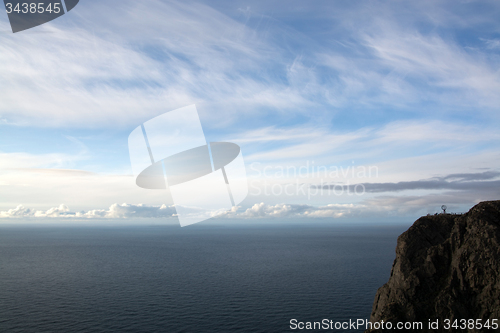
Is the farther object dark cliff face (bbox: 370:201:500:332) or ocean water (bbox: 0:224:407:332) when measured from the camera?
ocean water (bbox: 0:224:407:332)

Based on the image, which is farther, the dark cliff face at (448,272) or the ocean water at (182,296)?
the ocean water at (182,296)

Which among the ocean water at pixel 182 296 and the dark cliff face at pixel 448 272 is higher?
the dark cliff face at pixel 448 272

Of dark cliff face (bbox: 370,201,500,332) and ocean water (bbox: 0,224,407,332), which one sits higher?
dark cliff face (bbox: 370,201,500,332)

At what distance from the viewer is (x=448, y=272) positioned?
30688 mm

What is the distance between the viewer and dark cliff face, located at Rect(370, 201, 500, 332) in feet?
92.1

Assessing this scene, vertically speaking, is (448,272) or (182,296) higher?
(448,272)

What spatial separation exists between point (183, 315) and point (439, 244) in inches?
1702

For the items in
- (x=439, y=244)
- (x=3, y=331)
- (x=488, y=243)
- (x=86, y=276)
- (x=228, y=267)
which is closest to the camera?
(x=488, y=243)

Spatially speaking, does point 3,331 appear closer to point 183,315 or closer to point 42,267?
point 183,315

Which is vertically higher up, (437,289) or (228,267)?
(437,289)

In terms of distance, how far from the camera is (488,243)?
29297mm

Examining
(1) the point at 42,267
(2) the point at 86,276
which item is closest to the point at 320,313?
(2) the point at 86,276

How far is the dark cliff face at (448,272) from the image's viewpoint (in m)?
28.1

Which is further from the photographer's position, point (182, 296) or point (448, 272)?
point (182, 296)
